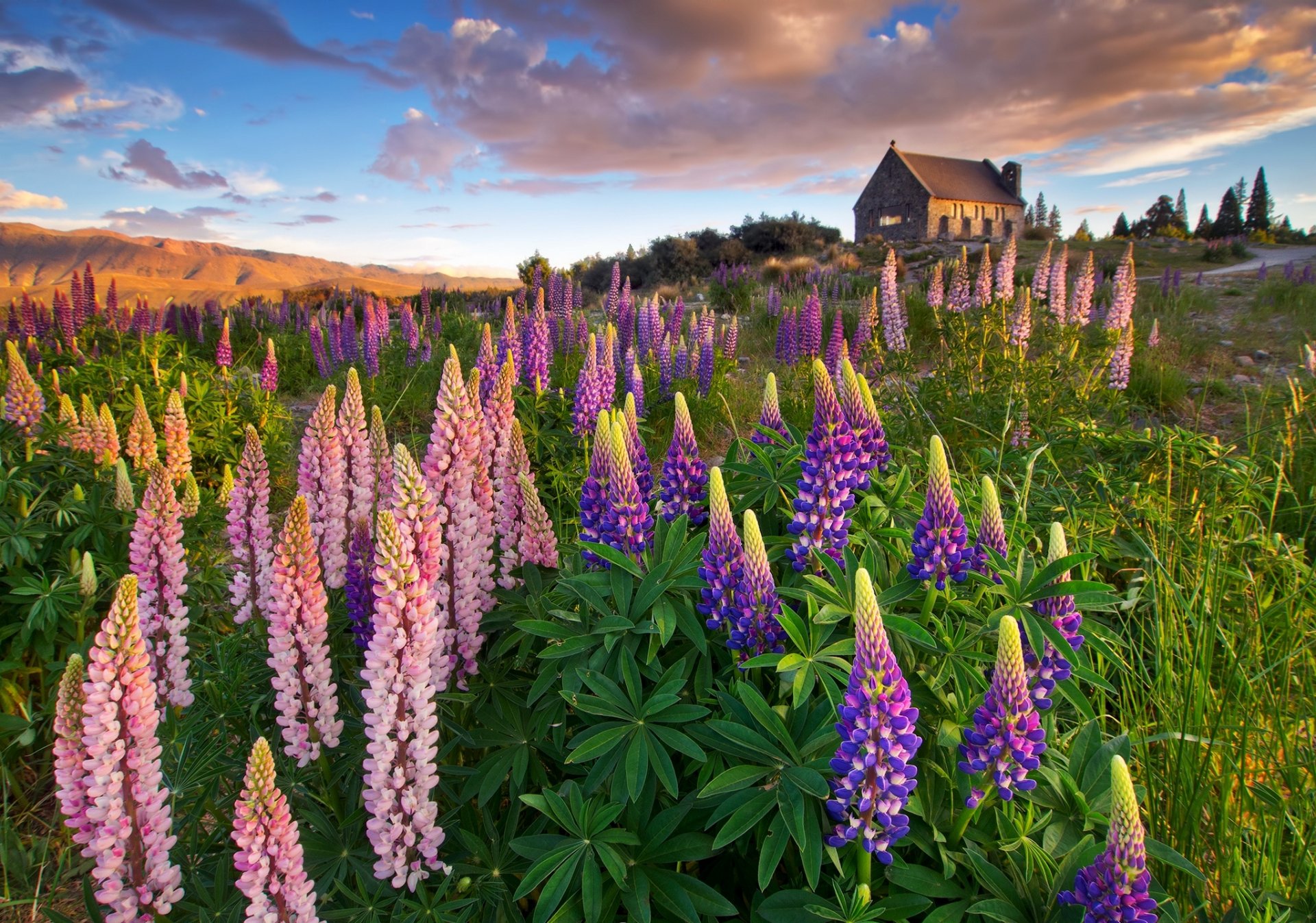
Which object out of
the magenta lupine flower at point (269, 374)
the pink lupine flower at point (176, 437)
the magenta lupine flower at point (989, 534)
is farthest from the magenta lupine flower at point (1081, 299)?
the magenta lupine flower at point (269, 374)

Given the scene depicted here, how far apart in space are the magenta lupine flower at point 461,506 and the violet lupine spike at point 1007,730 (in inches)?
53.2

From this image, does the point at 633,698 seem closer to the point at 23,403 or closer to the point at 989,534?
the point at 989,534

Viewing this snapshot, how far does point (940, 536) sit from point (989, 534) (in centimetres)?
20

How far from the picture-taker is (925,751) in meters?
1.68

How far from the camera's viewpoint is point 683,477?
7.52 ft

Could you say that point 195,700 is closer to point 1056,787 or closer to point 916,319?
point 1056,787

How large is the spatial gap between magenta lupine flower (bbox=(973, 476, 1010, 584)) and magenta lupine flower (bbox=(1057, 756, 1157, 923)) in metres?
0.60

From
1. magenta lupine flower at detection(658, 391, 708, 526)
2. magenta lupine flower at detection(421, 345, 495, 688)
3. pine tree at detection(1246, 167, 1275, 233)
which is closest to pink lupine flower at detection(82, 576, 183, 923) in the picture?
magenta lupine flower at detection(421, 345, 495, 688)

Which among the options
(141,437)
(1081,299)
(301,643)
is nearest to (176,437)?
(141,437)

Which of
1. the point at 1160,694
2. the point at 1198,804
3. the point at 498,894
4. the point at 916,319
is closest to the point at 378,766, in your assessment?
the point at 498,894

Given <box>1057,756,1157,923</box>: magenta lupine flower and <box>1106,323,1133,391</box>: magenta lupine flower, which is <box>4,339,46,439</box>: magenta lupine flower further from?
<box>1106,323,1133,391</box>: magenta lupine flower

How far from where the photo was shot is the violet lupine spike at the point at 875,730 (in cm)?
132

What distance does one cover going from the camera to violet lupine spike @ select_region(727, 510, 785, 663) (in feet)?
5.44

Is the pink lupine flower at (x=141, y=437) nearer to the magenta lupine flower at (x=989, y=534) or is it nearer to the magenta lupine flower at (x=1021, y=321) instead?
the magenta lupine flower at (x=989, y=534)
